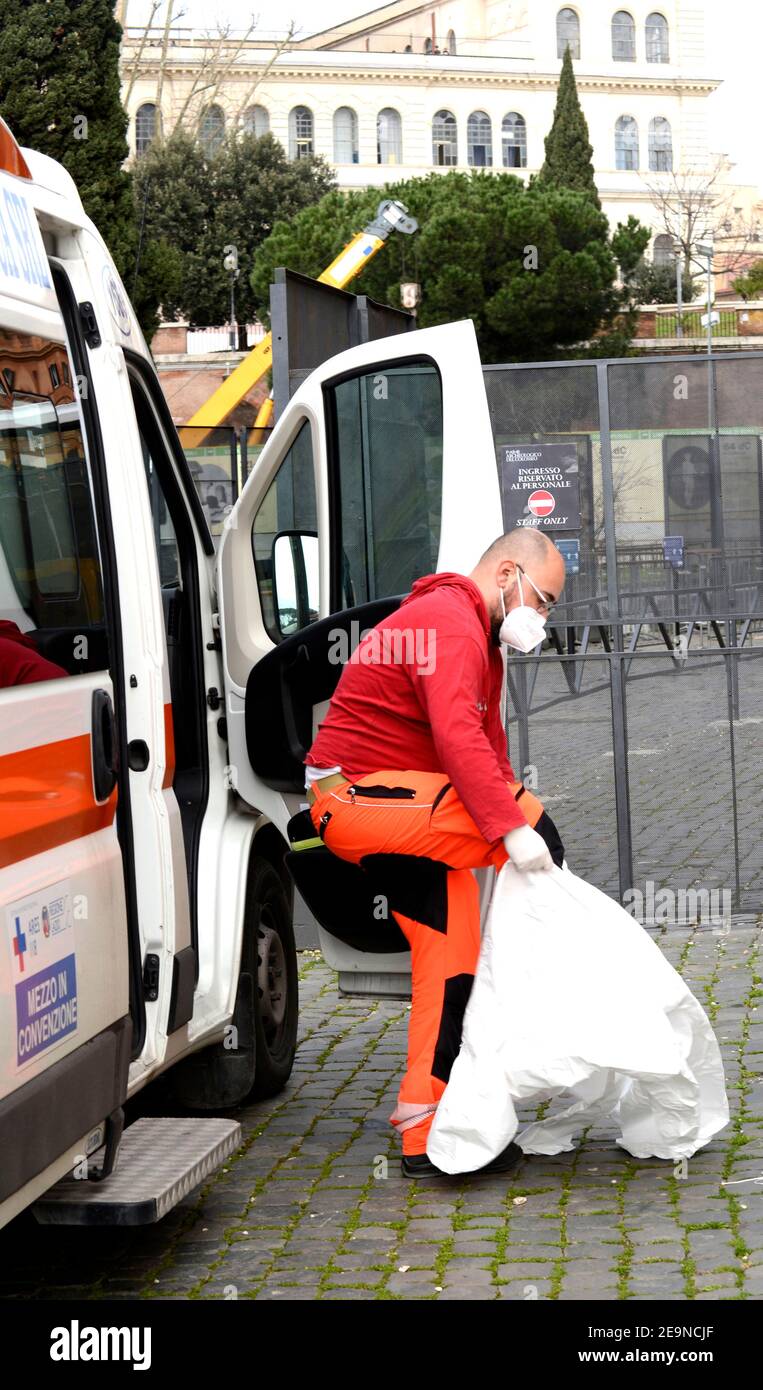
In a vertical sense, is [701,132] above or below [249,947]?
above

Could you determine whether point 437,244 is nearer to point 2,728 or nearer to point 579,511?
point 579,511

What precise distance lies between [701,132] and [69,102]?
8153 centimetres

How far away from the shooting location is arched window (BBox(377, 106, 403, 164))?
95.9 m

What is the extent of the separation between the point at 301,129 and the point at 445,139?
308 inches

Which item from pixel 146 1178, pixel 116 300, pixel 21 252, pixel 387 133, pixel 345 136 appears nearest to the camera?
pixel 21 252

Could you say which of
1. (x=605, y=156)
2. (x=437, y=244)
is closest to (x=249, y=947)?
(x=437, y=244)

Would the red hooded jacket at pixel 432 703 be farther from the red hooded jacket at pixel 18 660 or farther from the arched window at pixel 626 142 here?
the arched window at pixel 626 142

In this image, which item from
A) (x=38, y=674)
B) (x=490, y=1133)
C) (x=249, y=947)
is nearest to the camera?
Answer: (x=38, y=674)

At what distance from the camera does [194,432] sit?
11.6 meters

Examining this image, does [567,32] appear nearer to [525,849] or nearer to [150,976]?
[525,849]

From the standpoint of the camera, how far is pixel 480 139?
321 ft

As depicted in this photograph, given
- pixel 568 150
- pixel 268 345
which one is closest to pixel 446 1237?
pixel 268 345

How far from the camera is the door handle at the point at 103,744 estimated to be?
4312 mm

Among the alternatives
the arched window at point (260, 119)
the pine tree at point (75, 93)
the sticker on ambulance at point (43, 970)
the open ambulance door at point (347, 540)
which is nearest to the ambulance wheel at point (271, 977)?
the open ambulance door at point (347, 540)
